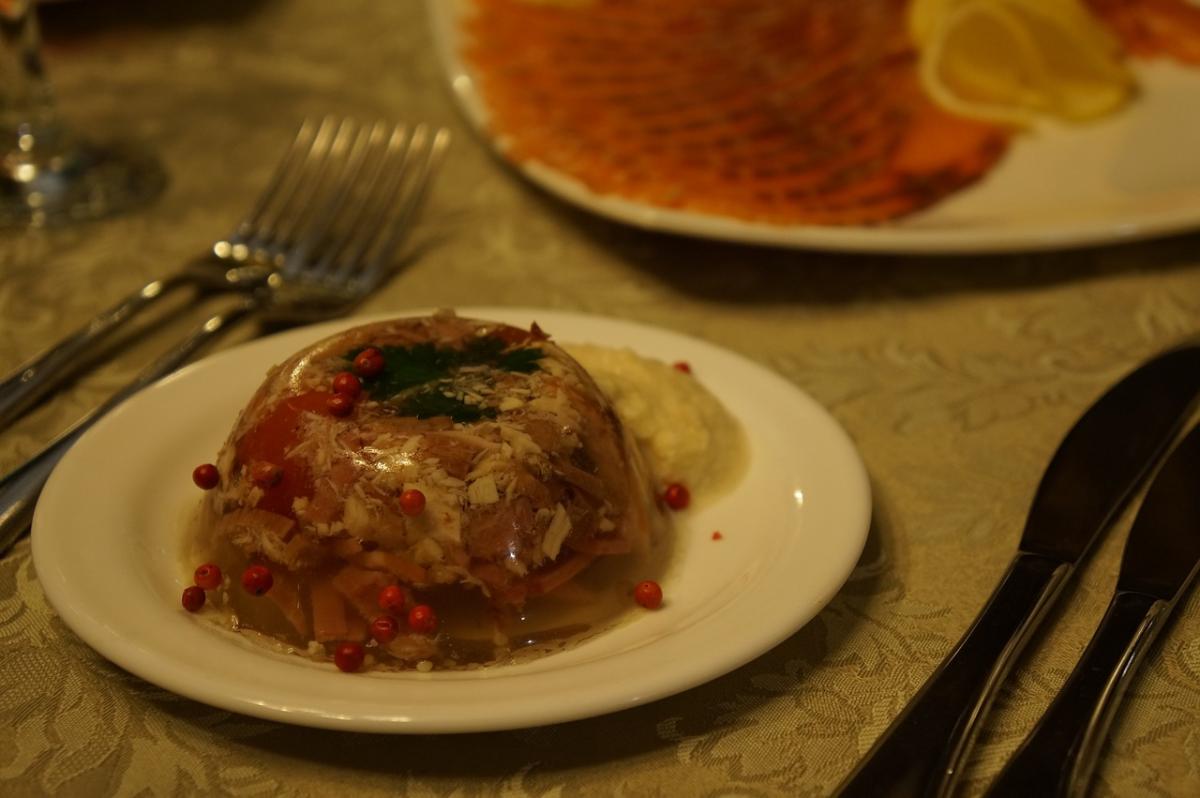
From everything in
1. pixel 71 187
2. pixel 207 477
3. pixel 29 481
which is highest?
pixel 207 477

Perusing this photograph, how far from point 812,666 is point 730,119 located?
1.43 meters

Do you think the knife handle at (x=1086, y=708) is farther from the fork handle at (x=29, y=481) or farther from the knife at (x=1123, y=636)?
the fork handle at (x=29, y=481)

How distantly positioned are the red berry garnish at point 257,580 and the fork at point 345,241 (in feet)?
1.41

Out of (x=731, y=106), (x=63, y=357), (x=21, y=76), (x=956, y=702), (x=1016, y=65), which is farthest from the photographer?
(x=1016, y=65)

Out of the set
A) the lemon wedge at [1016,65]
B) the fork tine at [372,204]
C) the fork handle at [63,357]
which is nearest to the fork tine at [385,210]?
the fork tine at [372,204]

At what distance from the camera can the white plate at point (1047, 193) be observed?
1.96 metres

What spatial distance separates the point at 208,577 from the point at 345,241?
3.27 feet

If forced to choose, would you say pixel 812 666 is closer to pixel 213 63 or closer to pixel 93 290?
pixel 93 290

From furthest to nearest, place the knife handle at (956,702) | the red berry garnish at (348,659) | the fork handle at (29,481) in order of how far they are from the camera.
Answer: the fork handle at (29,481), the red berry garnish at (348,659), the knife handle at (956,702)

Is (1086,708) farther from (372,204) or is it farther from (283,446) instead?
(372,204)

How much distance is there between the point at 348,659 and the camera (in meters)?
Answer: 1.07

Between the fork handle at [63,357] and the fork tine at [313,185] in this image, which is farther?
the fork tine at [313,185]

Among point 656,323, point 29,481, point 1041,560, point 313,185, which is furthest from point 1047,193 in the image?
point 29,481

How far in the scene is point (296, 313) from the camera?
183 centimetres
